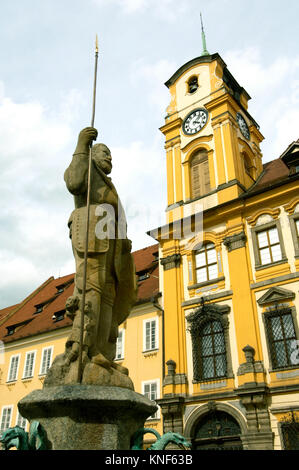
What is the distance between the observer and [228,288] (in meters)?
18.3

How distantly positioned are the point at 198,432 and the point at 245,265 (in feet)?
22.7

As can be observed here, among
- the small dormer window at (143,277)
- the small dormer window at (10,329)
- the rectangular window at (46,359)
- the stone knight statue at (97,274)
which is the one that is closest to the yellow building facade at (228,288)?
the small dormer window at (143,277)

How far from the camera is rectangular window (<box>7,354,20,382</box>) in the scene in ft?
81.4

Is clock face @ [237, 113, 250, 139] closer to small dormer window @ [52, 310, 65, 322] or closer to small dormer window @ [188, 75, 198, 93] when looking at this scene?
small dormer window @ [188, 75, 198, 93]

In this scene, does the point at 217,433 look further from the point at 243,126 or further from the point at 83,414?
the point at 243,126

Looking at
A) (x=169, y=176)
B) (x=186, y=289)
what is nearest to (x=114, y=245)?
(x=186, y=289)

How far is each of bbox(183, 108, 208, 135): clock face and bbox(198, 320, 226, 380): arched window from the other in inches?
435

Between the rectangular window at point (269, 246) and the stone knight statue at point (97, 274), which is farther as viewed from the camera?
the rectangular window at point (269, 246)

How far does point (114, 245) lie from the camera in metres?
4.82

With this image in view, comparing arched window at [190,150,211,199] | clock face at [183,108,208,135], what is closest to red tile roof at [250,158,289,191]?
arched window at [190,150,211,199]

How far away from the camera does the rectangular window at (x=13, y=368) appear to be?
24797mm

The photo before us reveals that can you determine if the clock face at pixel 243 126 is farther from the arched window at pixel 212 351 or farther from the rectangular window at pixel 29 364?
Result: the rectangular window at pixel 29 364

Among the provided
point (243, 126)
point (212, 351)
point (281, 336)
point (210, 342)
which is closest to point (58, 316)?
point (210, 342)
